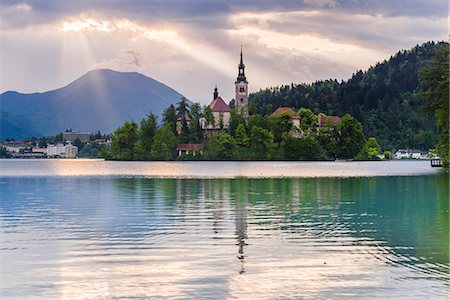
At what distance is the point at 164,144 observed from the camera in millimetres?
178000

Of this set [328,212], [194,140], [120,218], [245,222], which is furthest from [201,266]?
[194,140]

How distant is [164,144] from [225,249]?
155641mm

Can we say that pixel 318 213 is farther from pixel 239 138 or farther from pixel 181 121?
pixel 181 121

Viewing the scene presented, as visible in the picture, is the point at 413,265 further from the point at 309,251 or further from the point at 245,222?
the point at 245,222

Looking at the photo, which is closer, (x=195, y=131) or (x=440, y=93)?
(x=440, y=93)

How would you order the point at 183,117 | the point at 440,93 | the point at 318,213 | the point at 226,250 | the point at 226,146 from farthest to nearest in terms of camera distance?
the point at 183,117, the point at 226,146, the point at 440,93, the point at 318,213, the point at 226,250

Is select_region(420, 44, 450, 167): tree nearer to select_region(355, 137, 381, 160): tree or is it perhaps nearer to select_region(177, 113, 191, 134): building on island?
select_region(355, 137, 381, 160): tree

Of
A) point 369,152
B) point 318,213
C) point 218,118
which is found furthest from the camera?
point 218,118

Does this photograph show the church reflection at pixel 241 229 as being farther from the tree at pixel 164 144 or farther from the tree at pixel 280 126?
the tree at pixel 164 144

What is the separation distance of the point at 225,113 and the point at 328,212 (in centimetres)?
16100

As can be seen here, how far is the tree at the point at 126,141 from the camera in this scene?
7249 inches

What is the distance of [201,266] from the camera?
1992 centimetres

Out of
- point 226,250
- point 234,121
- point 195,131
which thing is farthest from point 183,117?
point 226,250

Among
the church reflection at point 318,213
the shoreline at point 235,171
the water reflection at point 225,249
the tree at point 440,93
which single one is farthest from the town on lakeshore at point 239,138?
the water reflection at point 225,249
